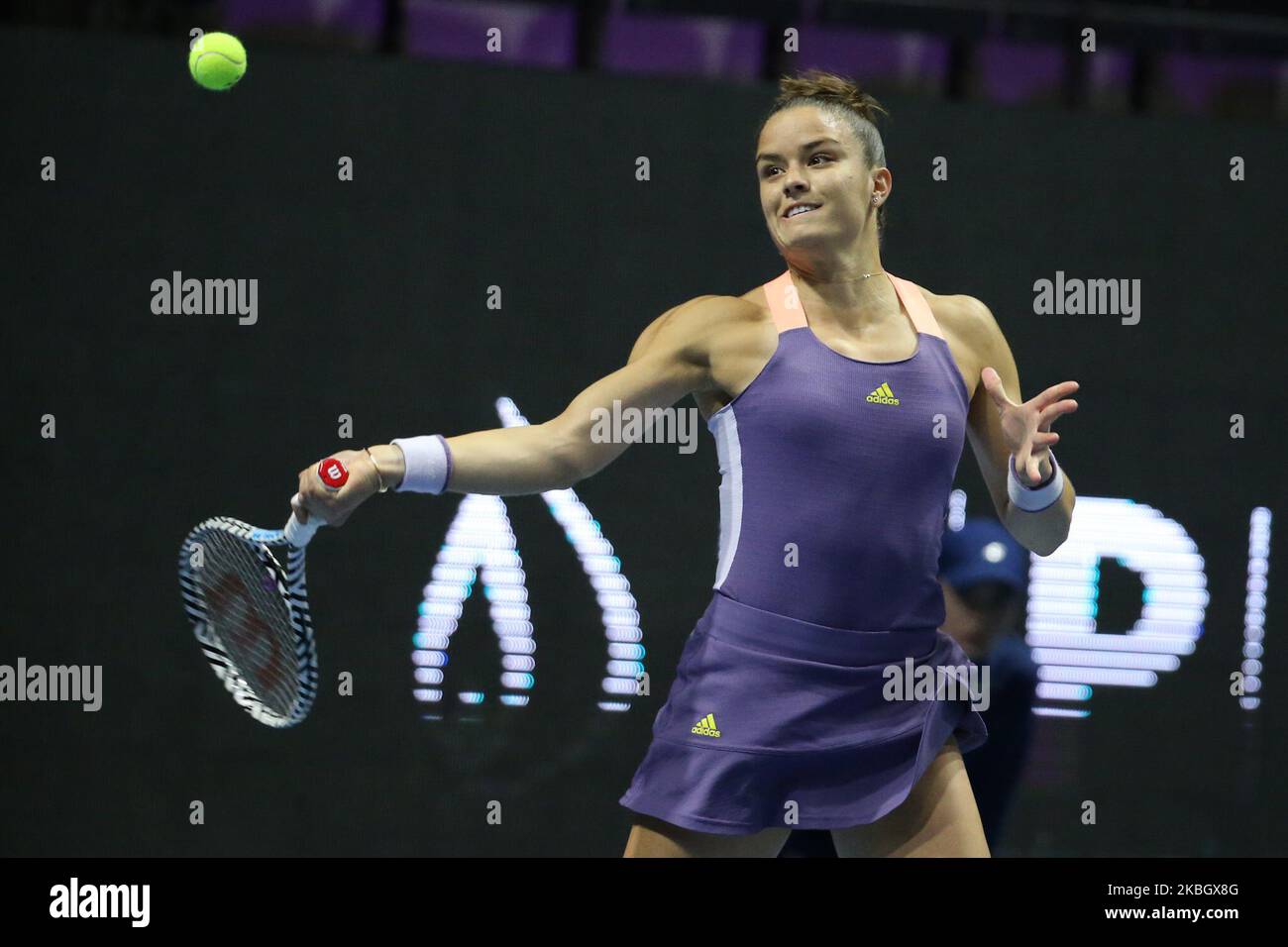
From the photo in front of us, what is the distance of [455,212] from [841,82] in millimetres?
2210

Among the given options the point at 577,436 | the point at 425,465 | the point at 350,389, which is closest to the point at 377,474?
the point at 425,465

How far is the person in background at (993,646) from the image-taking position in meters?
3.99

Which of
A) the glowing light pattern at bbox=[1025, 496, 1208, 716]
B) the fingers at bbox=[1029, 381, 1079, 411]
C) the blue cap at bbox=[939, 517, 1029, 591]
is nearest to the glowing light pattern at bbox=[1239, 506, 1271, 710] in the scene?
the glowing light pattern at bbox=[1025, 496, 1208, 716]

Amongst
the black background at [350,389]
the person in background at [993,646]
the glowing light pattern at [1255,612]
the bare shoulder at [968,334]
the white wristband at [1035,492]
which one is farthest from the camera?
the glowing light pattern at [1255,612]

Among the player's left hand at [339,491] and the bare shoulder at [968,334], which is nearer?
the player's left hand at [339,491]

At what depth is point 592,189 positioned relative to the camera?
511cm

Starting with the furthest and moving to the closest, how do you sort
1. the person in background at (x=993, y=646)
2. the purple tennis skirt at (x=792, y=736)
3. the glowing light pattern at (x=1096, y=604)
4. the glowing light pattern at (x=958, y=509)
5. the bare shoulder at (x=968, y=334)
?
1. the glowing light pattern at (x=1096, y=604)
2. the glowing light pattern at (x=958, y=509)
3. the person in background at (x=993, y=646)
4. the bare shoulder at (x=968, y=334)
5. the purple tennis skirt at (x=792, y=736)

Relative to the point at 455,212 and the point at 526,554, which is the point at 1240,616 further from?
the point at 455,212

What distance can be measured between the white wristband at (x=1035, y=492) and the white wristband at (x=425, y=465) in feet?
3.23

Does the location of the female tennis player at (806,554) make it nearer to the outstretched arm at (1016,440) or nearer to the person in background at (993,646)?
the outstretched arm at (1016,440)

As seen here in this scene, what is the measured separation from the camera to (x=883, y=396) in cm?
280

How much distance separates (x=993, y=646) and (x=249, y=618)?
2216 mm

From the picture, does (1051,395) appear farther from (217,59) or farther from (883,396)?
(217,59)

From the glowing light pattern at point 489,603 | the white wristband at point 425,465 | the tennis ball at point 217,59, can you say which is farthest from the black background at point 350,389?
the white wristband at point 425,465
